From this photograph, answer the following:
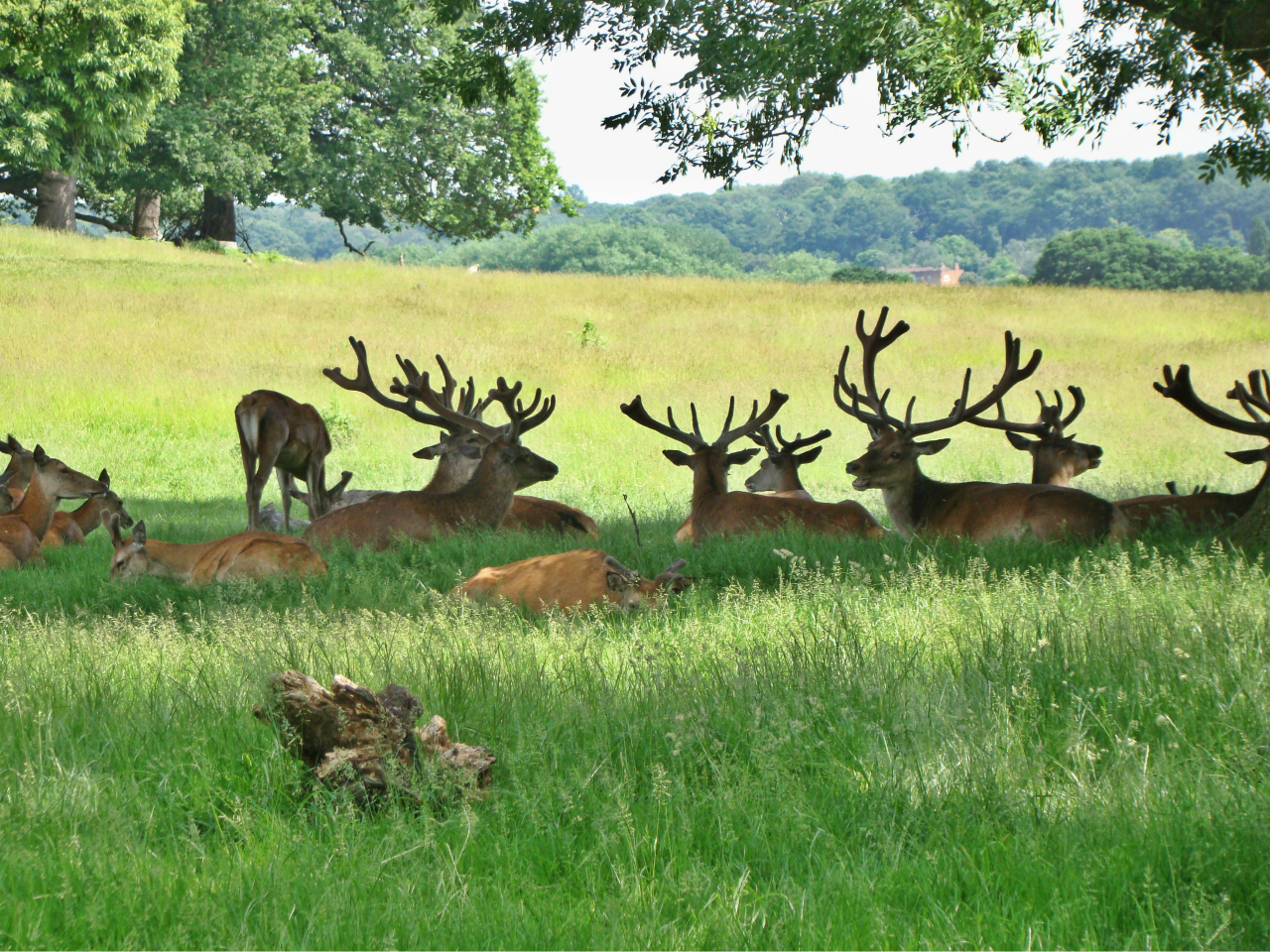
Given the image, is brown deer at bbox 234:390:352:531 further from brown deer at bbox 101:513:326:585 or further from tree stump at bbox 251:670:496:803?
tree stump at bbox 251:670:496:803

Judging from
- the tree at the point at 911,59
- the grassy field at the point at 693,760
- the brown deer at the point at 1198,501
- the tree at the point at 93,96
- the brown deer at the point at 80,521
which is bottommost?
the brown deer at the point at 80,521

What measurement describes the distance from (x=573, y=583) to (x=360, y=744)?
3.01 m

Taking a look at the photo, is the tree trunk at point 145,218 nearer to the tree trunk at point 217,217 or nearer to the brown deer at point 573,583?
the tree trunk at point 217,217

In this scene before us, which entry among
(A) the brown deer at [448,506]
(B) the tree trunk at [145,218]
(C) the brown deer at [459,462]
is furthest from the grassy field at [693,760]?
(B) the tree trunk at [145,218]

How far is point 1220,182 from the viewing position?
111 m

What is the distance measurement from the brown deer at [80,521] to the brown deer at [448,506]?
87.1 inches

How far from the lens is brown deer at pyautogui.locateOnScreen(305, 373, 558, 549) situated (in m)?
9.20

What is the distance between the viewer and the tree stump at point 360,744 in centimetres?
321

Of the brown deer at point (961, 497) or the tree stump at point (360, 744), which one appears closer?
the tree stump at point (360, 744)

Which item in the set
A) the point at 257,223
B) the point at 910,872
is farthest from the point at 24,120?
the point at 257,223

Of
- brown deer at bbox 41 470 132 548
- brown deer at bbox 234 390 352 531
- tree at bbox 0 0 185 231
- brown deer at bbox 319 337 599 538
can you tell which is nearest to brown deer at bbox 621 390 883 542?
brown deer at bbox 319 337 599 538

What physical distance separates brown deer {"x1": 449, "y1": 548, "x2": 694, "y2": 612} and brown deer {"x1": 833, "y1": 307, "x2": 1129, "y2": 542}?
2645mm

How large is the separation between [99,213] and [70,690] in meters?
48.2

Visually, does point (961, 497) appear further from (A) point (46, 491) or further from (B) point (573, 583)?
(A) point (46, 491)
